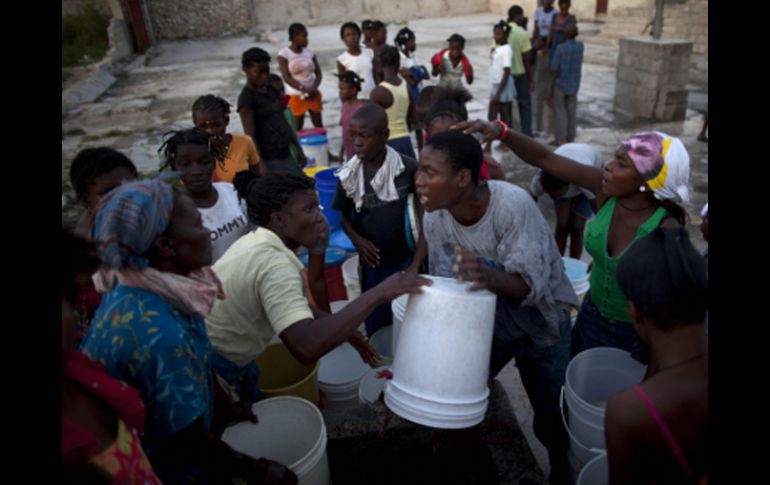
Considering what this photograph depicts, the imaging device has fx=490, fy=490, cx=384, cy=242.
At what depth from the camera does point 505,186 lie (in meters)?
2.26

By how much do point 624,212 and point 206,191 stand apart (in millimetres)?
→ 2393

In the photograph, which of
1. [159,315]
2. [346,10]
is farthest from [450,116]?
[346,10]

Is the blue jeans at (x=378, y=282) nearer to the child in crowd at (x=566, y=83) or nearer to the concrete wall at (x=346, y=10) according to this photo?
the child in crowd at (x=566, y=83)

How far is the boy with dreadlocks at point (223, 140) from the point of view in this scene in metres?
3.68

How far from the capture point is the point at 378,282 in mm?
3447

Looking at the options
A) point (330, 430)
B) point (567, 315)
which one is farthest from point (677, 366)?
point (330, 430)

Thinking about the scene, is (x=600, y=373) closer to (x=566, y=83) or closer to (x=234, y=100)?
(x=566, y=83)

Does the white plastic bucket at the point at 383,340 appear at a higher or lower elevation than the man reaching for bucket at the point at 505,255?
lower

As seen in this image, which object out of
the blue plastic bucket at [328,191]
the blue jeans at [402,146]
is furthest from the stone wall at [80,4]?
the blue plastic bucket at [328,191]

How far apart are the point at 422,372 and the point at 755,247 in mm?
1179

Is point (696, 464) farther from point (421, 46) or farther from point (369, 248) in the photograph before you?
point (421, 46)

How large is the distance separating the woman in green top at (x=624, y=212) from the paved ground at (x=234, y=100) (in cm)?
100

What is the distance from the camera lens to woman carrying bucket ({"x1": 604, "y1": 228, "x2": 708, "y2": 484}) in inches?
51.9

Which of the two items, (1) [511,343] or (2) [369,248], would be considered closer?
(1) [511,343]
